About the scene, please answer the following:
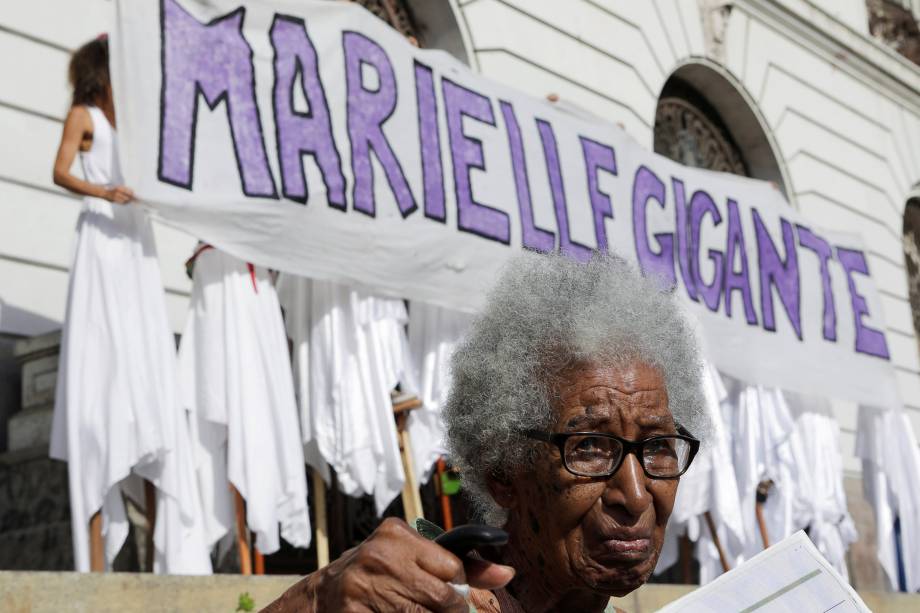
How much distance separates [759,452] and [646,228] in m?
1.56

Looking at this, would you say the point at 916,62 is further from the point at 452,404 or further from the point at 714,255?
the point at 452,404

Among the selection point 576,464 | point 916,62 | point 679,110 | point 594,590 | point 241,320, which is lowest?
point 594,590

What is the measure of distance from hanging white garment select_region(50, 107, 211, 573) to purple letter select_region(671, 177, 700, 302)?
3.54 meters

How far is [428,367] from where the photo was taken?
578 centimetres

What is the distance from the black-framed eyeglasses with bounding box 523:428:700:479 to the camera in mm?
1824

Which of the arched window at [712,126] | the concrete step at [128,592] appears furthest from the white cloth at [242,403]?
the arched window at [712,126]

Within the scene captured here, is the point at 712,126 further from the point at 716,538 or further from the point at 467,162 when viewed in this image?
the point at 467,162

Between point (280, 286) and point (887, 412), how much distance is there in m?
4.78

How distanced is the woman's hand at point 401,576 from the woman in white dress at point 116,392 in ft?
10.5

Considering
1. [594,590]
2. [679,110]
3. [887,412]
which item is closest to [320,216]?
[594,590]

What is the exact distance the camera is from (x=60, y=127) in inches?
262

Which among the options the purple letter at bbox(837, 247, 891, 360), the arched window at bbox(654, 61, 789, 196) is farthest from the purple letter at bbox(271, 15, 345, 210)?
the arched window at bbox(654, 61, 789, 196)

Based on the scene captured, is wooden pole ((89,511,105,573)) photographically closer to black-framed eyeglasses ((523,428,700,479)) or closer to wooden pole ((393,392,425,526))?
wooden pole ((393,392,425,526))

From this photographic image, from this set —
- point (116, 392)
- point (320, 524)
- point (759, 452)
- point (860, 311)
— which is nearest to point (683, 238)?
point (759, 452)
